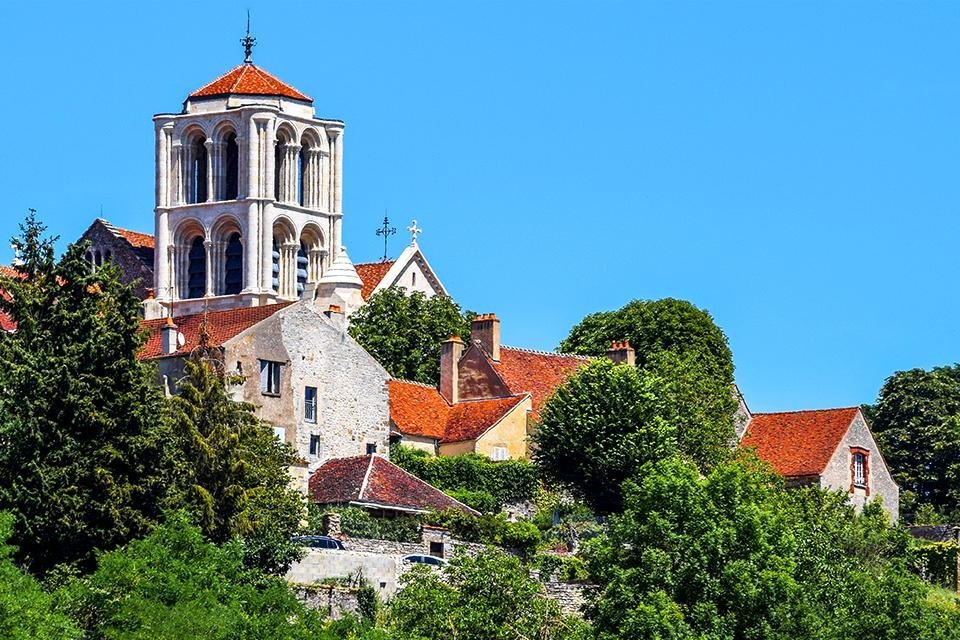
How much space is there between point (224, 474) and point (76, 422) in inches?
210

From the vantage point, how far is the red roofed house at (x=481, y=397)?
90.1 meters

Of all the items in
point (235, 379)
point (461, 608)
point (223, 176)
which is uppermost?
point (223, 176)

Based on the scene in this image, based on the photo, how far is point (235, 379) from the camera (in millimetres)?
74438

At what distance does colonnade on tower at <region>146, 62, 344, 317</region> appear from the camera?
124750 millimetres

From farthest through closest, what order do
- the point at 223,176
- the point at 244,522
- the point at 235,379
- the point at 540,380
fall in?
1. the point at 223,176
2. the point at 540,380
3. the point at 235,379
4. the point at 244,522

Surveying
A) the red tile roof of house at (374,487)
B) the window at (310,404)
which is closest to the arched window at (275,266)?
the window at (310,404)

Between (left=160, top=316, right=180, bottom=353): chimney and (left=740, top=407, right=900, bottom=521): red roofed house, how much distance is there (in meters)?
22.9

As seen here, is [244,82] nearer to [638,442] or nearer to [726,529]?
[638,442]

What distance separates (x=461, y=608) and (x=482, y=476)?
838 inches

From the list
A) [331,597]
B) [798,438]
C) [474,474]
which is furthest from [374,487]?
[798,438]

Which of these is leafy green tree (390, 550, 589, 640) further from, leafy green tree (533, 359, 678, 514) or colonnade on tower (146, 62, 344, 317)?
colonnade on tower (146, 62, 344, 317)

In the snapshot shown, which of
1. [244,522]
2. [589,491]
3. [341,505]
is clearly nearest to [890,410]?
[589,491]

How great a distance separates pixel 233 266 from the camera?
412 feet

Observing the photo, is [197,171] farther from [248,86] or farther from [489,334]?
[489,334]
